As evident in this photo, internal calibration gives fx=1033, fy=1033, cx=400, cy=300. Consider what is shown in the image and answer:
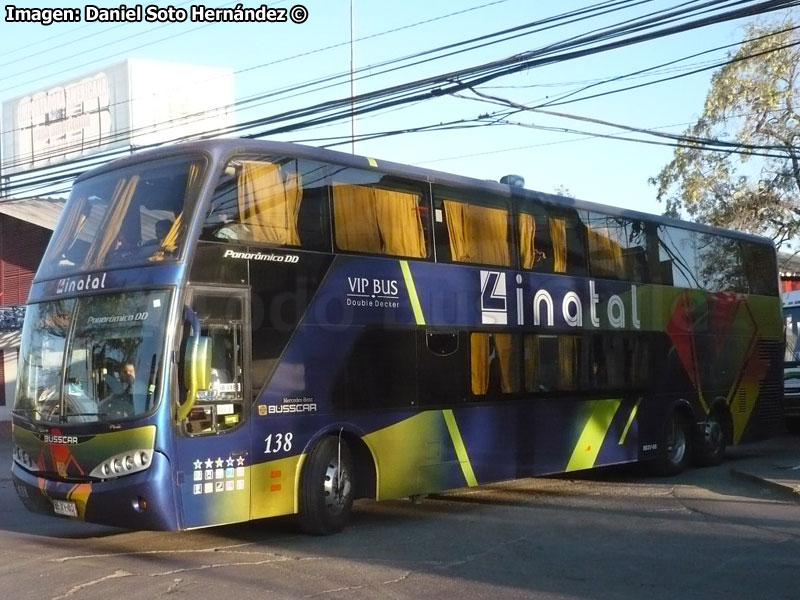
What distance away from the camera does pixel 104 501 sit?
9.49 m

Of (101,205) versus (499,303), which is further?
(499,303)

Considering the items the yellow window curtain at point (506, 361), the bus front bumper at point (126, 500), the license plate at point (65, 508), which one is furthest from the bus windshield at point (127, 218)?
the yellow window curtain at point (506, 361)

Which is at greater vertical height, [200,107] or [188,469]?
[200,107]

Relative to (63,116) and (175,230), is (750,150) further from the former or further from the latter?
(63,116)

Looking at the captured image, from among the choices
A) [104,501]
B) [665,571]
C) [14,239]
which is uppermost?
[14,239]

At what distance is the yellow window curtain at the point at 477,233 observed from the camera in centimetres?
1271

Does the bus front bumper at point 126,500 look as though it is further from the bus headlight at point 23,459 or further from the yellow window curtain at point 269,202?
the yellow window curtain at point 269,202

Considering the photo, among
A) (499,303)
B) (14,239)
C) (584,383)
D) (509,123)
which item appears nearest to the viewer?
(499,303)

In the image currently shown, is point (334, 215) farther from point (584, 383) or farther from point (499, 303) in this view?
point (584, 383)

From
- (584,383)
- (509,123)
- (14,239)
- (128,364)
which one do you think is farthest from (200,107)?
(128,364)

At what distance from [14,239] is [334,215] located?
19.8 m

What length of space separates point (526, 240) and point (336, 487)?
4654 millimetres

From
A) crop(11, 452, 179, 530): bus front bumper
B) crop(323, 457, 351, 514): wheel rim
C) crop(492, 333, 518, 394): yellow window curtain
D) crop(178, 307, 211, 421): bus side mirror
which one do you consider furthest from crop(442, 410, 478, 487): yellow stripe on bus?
crop(11, 452, 179, 530): bus front bumper

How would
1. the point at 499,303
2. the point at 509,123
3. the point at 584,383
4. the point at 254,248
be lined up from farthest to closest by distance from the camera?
the point at 509,123 → the point at 584,383 → the point at 499,303 → the point at 254,248
